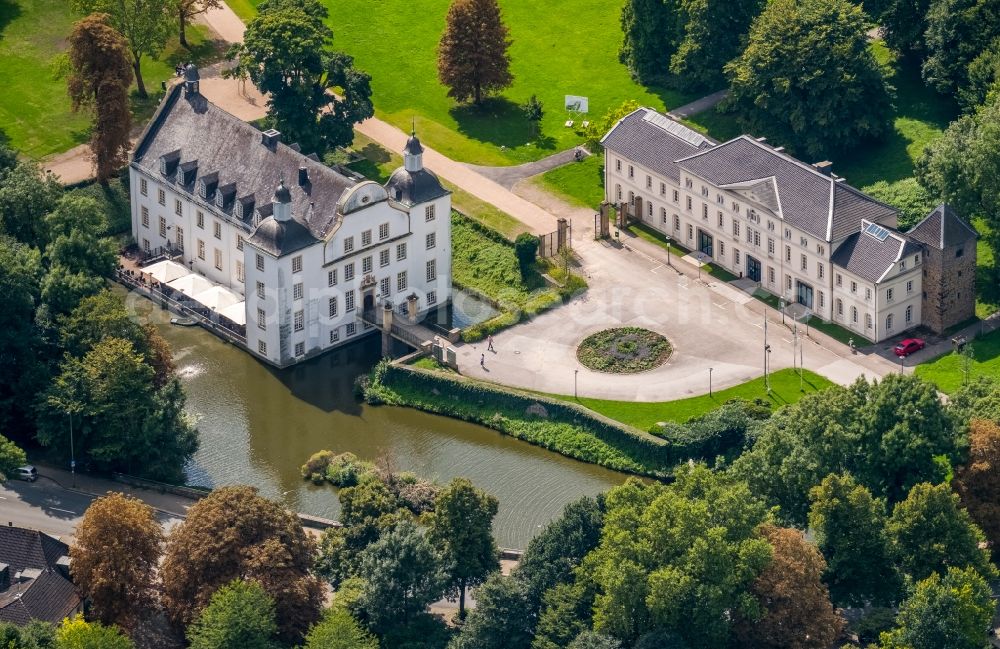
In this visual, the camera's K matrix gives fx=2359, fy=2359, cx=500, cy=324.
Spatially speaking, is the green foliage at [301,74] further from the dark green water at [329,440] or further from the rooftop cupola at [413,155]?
the dark green water at [329,440]

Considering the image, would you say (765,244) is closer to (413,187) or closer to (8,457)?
(413,187)

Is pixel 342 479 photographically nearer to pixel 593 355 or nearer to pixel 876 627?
pixel 593 355

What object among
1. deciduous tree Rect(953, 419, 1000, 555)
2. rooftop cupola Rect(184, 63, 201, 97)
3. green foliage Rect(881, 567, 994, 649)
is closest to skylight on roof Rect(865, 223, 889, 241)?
deciduous tree Rect(953, 419, 1000, 555)

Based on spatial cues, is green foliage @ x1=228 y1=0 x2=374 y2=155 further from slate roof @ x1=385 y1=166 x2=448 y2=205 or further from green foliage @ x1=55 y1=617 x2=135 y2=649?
green foliage @ x1=55 y1=617 x2=135 y2=649

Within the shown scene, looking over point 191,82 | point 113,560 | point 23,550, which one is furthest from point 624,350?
point 23,550

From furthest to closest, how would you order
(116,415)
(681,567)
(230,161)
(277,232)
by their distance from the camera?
1. (230,161)
2. (277,232)
3. (116,415)
4. (681,567)

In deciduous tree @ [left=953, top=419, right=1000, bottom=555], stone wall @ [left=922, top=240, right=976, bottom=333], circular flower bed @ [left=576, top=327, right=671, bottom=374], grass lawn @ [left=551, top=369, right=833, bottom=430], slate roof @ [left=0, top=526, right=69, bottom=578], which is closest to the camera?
slate roof @ [left=0, top=526, right=69, bottom=578]
